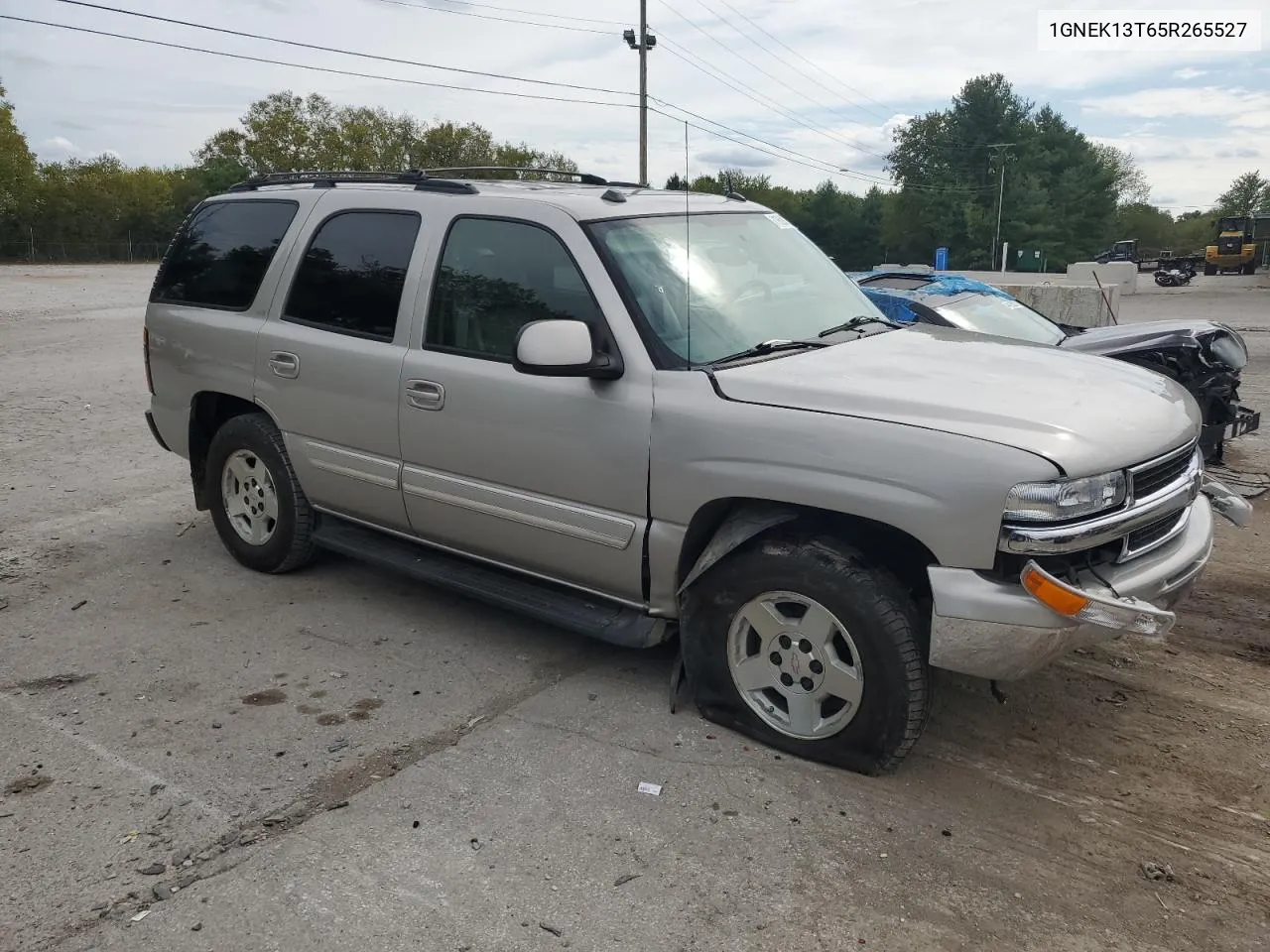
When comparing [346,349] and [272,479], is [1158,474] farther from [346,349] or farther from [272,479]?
[272,479]

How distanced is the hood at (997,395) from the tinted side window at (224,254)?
2.79 metres

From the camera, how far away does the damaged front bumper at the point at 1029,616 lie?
9.68 ft

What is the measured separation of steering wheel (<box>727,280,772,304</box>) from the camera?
4.02m

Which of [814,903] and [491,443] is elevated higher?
[491,443]

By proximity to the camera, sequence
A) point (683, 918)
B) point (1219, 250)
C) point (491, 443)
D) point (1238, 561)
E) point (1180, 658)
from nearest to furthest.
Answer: point (683, 918) < point (491, 443) < point (1180, 658) < point (1238, 561) < point (1219, 250)

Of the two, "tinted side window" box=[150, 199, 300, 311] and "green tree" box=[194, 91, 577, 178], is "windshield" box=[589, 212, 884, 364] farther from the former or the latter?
"green tree" box=[194, 91, 577, 178]

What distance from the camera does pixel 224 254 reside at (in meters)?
5.39

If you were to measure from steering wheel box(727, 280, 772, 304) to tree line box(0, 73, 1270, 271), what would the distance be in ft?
208

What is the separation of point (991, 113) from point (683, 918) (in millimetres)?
87311

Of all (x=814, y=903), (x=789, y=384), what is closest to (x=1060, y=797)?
(x=814, y=903)

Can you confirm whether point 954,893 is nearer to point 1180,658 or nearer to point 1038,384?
point 1038,384

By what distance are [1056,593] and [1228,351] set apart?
590cm

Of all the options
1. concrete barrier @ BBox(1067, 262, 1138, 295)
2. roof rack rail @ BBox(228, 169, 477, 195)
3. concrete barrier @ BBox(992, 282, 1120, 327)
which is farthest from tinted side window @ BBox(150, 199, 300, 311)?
concrete barrier @ BBox(1067, 262, 1138, 295)

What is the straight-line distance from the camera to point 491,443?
407 centimetres
